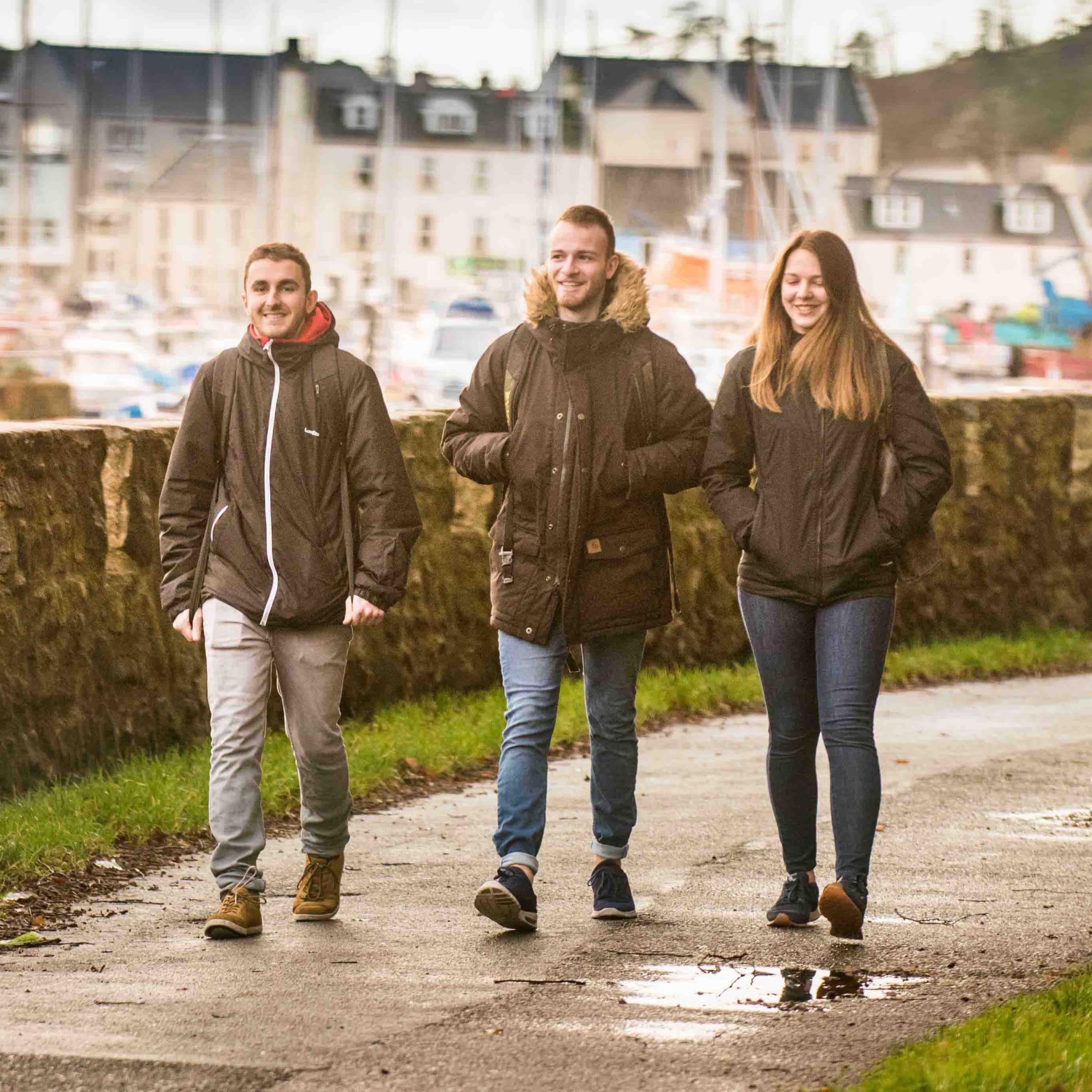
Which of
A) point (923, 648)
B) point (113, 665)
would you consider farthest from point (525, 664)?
point (923, 648)

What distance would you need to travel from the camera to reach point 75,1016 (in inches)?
190

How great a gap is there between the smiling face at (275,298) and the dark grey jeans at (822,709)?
1.38 m

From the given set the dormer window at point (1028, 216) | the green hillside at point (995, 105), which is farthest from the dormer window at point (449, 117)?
the dormer window at point (1028, 216)

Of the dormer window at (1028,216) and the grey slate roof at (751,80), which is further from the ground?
the grey slate roof at (751,80)

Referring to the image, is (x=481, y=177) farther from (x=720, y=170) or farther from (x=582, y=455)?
(x=582, y=455)

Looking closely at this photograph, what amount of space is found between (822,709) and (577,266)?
1.32 meters

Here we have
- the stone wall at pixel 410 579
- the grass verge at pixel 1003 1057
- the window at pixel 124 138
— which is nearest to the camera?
the grass verge at pixel 1003 1057

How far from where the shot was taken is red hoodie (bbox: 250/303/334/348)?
586 centimetres

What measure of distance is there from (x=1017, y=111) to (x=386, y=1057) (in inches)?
2163

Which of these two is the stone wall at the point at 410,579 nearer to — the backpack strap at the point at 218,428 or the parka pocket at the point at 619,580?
the backpack strap at the point at 218,428

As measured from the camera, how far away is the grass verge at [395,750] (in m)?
6.80

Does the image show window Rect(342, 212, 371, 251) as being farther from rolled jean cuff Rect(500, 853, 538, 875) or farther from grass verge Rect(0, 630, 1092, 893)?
rolled jean cuff Rect(500, 853, 538, 875)

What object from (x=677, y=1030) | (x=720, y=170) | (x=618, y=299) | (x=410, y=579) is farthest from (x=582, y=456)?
(x=720, y=170)

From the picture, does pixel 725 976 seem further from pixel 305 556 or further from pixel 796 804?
pixel 305 556
